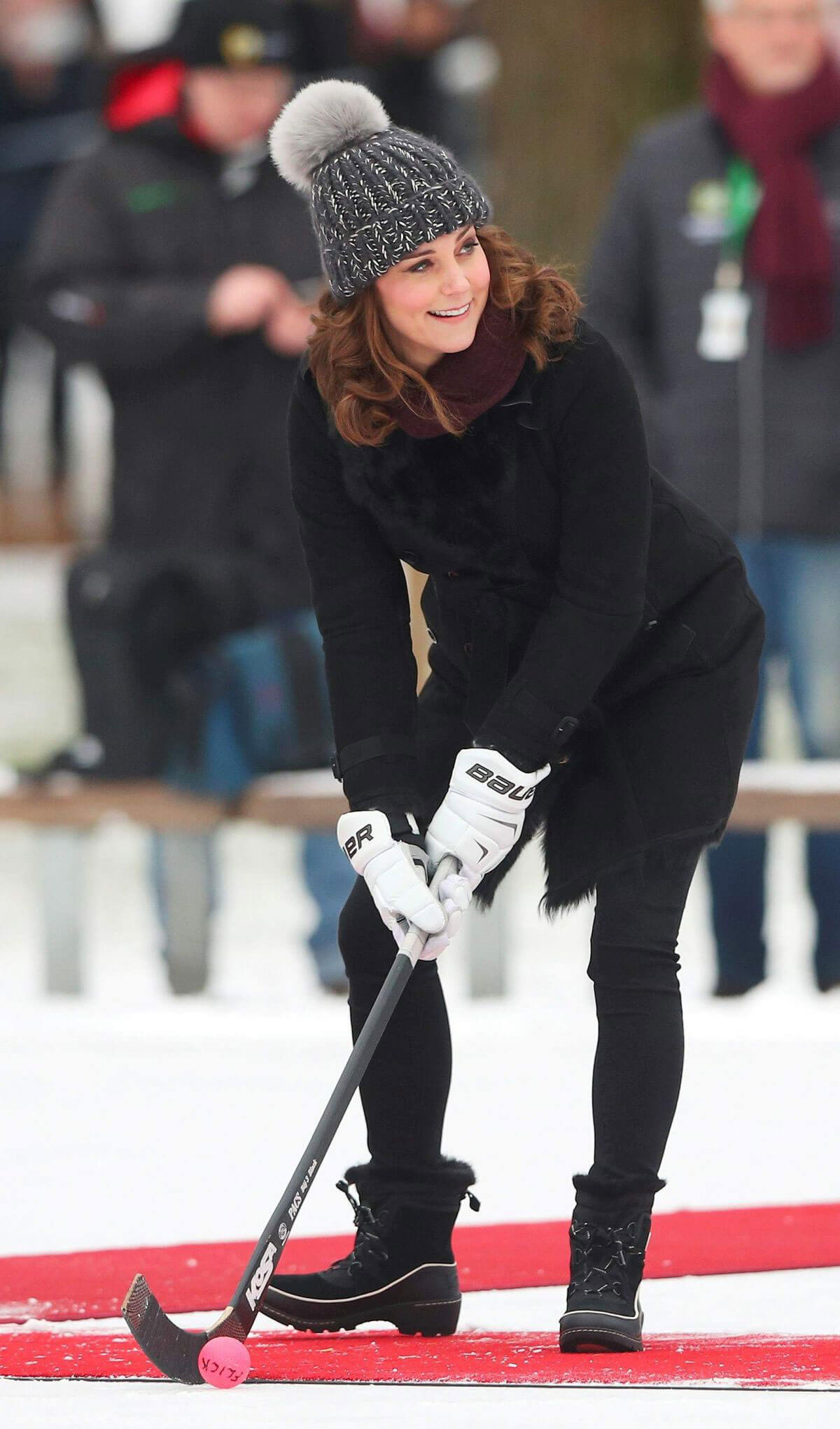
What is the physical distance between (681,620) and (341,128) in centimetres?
70

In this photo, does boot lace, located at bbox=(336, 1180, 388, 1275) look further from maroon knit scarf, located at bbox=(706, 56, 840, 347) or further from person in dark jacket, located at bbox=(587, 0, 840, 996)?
maroon knit scarf, located at bbox=(706, 56, 840, 347)

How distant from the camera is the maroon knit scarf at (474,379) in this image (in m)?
2.53

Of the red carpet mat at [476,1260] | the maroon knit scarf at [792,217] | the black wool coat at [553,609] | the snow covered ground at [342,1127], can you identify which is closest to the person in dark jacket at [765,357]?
the maroon knit scarf at [792,217]

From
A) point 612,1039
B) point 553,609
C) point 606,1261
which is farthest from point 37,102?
point 606,1261

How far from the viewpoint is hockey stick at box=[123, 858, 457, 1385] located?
93.4 inches

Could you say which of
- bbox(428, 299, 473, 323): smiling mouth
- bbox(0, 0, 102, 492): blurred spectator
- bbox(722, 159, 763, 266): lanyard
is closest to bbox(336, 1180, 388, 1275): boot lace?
bbox(428, 299, 473, 323): smiling mouth

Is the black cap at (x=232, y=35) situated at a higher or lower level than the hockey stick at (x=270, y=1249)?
higher

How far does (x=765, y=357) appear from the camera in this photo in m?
4.47

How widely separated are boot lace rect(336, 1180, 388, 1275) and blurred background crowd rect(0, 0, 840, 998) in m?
1.82

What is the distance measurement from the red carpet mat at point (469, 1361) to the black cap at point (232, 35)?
2.83m

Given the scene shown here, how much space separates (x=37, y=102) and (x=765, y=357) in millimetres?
3093

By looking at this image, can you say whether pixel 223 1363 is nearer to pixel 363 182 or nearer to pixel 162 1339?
pixel 162 1339

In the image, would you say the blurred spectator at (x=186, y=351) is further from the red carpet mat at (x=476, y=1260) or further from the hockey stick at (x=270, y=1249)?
the hockey stick at (x=270, y=1249)

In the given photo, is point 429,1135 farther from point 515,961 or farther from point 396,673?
point 515,961
